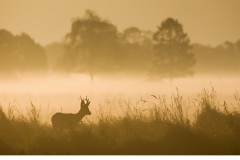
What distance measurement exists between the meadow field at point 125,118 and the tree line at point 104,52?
1.06 ft

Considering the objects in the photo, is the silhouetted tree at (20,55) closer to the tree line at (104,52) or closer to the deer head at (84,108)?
the tree line at (104,52)

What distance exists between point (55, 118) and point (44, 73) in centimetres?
133

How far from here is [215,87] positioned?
5801mm

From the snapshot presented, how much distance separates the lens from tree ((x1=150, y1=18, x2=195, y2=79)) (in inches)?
256

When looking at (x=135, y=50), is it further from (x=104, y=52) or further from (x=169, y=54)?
(x=169, y=54)

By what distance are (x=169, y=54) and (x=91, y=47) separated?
6.72 feet

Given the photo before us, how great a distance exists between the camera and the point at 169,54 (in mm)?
8055

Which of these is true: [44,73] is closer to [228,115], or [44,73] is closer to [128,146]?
[128,146]

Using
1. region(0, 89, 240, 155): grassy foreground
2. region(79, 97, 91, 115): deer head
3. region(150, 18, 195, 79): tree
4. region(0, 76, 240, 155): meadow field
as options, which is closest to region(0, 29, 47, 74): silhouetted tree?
region(0, 76, 240, 155): meadow field

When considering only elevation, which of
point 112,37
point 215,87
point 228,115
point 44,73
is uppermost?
point 112,37

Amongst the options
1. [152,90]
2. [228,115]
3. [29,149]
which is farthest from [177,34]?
[29,149]

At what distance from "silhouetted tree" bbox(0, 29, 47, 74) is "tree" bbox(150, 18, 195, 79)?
6.95ft

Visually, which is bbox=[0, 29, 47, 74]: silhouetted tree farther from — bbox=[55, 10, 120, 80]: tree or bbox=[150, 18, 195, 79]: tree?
bbox=[150, 18, 195, 79]: tree

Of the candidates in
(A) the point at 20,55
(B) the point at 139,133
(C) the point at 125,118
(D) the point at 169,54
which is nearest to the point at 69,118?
(C) the point at 125,118
